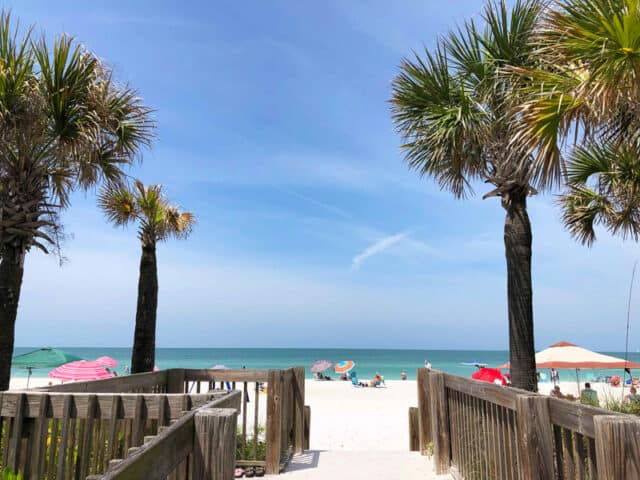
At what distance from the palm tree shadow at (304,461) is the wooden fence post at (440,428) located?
1.69m

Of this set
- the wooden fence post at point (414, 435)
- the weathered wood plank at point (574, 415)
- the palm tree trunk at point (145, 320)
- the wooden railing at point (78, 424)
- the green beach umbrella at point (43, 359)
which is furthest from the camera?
the green beach umbrella at point (43, 359)

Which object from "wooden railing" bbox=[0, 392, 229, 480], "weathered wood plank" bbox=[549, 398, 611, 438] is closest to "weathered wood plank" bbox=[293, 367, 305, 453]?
"wooden railing" bbox=[0, 392, 229, 480]

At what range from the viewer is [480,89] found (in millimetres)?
8547

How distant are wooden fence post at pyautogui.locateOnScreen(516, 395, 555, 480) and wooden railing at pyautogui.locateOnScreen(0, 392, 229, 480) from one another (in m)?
1.90

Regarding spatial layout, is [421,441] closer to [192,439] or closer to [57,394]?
[57,394]

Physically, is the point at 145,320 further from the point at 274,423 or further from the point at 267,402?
the point at 274,423

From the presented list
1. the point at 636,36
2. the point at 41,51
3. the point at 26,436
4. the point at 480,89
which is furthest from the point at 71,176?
the point at 636,36

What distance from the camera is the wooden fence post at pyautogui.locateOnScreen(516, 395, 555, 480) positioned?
3.08m

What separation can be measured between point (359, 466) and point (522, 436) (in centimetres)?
417

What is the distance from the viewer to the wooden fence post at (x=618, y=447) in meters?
2.07

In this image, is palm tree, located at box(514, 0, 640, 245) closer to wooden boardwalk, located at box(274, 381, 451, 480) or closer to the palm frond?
wooden boardwalk, located at box(274, 381, 451, 480)

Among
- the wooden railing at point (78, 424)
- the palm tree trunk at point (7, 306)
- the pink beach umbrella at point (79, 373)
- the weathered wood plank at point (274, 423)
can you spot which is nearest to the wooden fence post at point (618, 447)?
the wooden railing at point (78, 424)

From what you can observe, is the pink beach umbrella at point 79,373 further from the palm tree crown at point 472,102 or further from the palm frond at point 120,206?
the palm tree crown at point 472,102

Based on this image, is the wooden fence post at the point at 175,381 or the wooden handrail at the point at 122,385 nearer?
the wooden handrail at the point at 122,385
